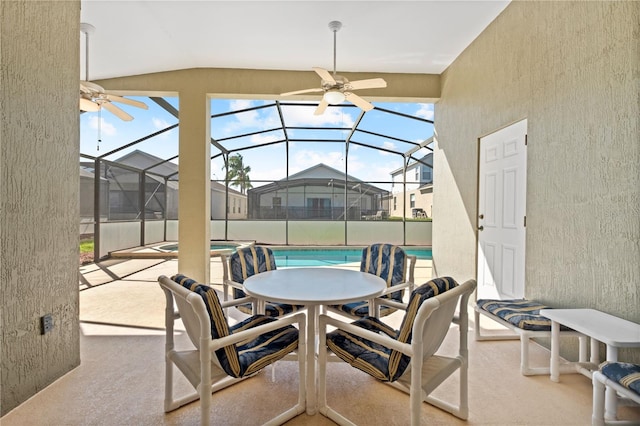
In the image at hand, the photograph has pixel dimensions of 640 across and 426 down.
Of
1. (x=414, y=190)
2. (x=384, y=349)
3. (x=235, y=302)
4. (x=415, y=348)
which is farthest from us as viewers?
(x=414, y=190)

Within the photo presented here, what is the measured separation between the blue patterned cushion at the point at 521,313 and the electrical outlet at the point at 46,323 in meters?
3.13

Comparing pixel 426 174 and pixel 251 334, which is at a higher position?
pixel 426 174

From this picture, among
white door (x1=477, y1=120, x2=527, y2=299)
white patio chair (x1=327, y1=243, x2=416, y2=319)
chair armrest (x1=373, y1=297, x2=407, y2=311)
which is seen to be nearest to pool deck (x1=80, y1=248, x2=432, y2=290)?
white door (x1=477, y1=120, x2=527, y2=299)

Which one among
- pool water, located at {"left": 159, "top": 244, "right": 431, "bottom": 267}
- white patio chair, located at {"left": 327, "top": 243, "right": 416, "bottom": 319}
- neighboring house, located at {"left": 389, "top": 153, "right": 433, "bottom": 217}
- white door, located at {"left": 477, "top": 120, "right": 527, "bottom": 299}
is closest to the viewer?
white patio chair, located at {"left": 327, "top": 243, "right": 416, "bottom": 319}

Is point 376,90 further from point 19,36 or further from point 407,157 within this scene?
point 407,157

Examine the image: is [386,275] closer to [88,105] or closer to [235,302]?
[235,302]

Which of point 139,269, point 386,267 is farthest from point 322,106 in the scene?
point 139,269

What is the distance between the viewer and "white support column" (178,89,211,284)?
14.5 feet

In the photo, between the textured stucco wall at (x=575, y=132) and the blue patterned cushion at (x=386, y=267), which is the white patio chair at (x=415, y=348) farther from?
the textured stucco wall at (x=575, y=132)

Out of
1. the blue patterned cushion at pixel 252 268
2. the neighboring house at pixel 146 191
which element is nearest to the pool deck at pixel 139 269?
the neighboring house at pixel 146 191

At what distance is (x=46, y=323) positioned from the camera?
7.02 ft

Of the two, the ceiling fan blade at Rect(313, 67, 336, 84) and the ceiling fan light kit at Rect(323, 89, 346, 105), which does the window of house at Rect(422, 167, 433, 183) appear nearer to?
the ceiling fan light kit at Rect(323, 89, 346, 105)

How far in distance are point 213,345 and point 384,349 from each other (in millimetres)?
864

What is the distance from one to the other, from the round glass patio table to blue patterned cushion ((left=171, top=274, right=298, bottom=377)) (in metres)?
0.16
